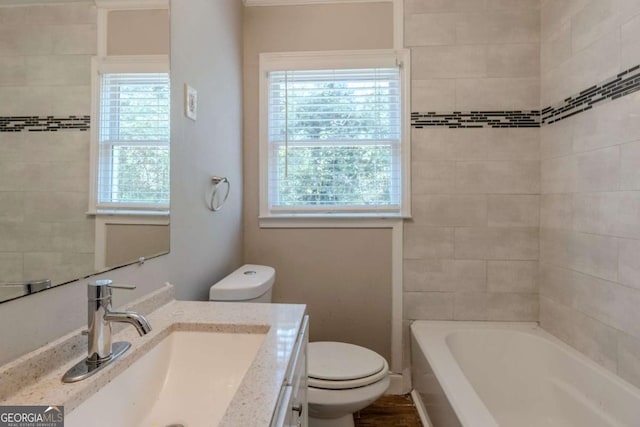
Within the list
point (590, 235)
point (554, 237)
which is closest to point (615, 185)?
point (590, 235)

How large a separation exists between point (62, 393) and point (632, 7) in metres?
2.34

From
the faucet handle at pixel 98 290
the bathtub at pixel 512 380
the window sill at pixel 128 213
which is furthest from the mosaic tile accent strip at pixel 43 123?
the bathtub at pixel 512 380

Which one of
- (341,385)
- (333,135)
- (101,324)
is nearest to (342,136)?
(333,135)

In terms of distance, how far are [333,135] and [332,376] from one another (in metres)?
1.40

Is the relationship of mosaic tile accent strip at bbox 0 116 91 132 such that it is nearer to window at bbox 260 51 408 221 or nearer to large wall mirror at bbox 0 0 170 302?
large wall mirror at bbox 0 0 170 302

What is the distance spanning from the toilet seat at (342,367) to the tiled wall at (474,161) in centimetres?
60

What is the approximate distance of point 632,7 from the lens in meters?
1.39

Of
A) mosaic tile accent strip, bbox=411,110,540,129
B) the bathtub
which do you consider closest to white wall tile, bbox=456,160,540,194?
mosaic tile accent strip, bbox=411,110,540,129

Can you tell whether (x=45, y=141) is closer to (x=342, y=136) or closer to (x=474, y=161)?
(x=342, y=136)

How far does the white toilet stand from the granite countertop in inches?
12.6

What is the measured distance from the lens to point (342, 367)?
1.51 m

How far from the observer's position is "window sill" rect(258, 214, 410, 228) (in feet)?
6.75

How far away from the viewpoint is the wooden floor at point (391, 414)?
5.89ft

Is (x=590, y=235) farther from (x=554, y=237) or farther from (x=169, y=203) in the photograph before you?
(x=169, y=203)
